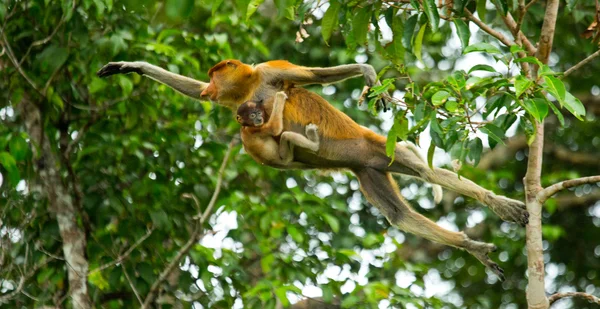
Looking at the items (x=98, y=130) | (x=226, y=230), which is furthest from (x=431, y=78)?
(x=98, y=130)

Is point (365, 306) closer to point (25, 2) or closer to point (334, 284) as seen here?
point (334, 284)

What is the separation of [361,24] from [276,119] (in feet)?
2.51

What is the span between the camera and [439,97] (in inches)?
136

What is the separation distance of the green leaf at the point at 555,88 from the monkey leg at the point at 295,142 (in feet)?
5.24

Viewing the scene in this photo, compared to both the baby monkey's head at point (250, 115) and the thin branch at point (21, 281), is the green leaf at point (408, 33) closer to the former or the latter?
the baby monkey's head at point (250, 115)

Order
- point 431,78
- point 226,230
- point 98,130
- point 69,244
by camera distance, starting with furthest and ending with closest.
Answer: point 431,78 → point 226,230 → point 98,130 → point 69,244

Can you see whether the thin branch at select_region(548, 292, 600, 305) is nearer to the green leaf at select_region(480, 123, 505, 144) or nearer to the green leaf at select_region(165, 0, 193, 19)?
the green leaf at select_region(480, 123, 505, 144)

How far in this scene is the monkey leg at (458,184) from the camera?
171 inches

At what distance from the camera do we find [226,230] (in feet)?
21.0

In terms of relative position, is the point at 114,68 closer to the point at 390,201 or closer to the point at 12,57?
the point at 12,57

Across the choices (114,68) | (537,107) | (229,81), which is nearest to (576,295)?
(537,107)

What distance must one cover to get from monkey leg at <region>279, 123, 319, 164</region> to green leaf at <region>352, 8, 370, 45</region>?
691 mm

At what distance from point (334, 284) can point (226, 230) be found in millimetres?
946

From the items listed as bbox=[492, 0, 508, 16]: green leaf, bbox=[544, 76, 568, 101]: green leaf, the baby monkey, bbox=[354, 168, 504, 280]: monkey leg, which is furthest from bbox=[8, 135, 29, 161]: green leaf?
bbox=[544, 76, 568, 101]: green leaf
